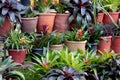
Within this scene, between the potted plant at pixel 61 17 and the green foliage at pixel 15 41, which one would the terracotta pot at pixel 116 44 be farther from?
the green foliage at pixel 15 41

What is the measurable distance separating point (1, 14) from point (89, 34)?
1.28m

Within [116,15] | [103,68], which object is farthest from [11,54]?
[116,15]

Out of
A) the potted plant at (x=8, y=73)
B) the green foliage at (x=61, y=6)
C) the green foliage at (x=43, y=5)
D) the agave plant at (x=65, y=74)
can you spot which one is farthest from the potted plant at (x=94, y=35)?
the potted plant at (x=8, y=73)

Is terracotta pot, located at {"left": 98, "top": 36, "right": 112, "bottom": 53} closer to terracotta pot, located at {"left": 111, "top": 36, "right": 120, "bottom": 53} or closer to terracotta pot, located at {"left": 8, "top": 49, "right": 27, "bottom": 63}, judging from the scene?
terracotta pot, located at {"left": 111, "top": 36, "right": 120, "bottom": 53}

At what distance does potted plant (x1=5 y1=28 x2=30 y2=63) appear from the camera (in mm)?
3917

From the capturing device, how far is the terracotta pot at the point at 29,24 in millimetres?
4223

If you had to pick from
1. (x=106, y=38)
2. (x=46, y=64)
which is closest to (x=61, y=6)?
(x=106, y=38)

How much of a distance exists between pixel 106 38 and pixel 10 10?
4.71ft

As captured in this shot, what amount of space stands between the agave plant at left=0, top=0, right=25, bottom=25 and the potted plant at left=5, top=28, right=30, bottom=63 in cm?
18

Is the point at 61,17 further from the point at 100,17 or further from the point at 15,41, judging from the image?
the point at 15,41

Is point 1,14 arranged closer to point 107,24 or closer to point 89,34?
point 89,34

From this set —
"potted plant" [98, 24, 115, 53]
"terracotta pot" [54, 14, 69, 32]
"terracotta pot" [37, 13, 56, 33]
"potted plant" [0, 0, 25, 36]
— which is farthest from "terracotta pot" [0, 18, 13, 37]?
"potted plant" [98, 24, 115, 53]

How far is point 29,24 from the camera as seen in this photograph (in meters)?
4.23

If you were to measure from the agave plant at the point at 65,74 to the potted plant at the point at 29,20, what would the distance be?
911mm
